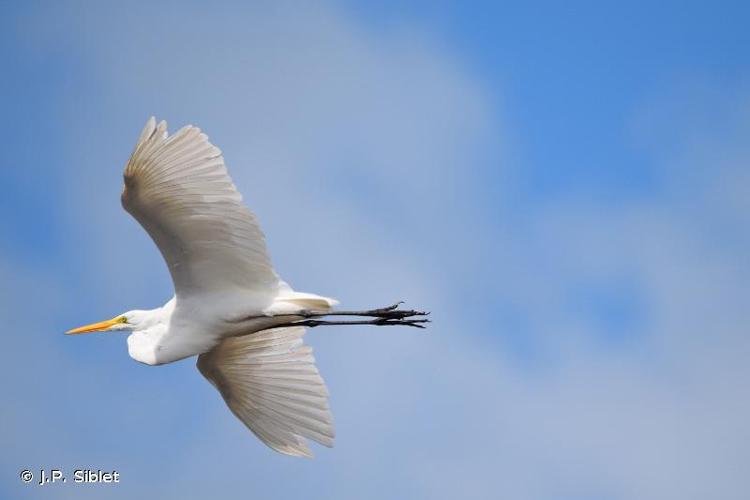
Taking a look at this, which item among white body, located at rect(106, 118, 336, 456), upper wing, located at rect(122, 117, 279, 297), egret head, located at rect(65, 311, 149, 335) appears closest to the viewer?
upper wing, located at rect(122, 117, 279, 297)

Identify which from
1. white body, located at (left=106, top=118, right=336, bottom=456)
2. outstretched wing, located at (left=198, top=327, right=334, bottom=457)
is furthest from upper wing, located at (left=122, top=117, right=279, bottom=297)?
outstretched wing, located at (left=198, top=327, right=334, bottom=457)

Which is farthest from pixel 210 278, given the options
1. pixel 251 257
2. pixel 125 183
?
pixel 125 183

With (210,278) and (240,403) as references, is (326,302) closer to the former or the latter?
(210,278)

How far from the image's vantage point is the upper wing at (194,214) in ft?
33.7

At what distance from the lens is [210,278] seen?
11.5 meters

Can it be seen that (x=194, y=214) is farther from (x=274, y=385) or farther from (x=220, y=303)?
(x=274, y=385)

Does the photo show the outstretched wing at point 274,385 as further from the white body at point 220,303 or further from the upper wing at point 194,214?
the upper wing at point 194,214

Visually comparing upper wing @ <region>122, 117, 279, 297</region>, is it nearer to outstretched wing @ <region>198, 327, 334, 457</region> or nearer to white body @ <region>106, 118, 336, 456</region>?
white body @ <region>106, 118, 336, 456</region>

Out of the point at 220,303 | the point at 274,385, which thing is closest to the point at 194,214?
the point at 220,303

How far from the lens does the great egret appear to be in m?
10.4

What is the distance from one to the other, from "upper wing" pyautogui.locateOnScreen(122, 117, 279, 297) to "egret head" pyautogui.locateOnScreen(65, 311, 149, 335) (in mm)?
703

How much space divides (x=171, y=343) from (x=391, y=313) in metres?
2.08

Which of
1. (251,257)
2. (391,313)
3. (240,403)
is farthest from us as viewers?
(240,403)

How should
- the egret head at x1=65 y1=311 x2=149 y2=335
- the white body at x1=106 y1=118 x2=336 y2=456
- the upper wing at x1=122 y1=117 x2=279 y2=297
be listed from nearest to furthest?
the upper wing at x1=122 y1=117 x2=279 y2=297
the white body at x1=106 y1=118 x2=336 y2=456
the egret head at x1=65 y1=311 x2=149 y2=335
